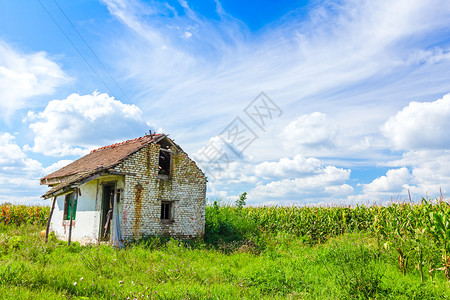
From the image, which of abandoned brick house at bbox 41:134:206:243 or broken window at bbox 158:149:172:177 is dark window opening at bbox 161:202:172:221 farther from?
broken window at bbox 158:149:172:177

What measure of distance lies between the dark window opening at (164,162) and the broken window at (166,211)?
150 centimetres

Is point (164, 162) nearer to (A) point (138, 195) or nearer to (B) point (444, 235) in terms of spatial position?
(A) point (138, 195)

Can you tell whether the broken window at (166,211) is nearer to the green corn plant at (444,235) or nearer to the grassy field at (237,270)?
the grassy field at (237,270)

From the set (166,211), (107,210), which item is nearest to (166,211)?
(166,211)

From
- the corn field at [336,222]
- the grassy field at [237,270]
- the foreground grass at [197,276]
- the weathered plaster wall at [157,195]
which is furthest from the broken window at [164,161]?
the foreground grass at [197,276]

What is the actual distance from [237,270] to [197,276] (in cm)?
200

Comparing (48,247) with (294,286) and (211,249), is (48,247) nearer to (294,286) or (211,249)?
(211,249)

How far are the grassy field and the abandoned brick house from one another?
1130 millimetres

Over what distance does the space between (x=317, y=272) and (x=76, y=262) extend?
7.79 metres

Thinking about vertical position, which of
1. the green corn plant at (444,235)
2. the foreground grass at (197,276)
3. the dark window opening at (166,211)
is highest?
the dark window opening at (166,211)

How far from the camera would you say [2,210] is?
23438 millimetres

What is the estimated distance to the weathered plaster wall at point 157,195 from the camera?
48.1ft

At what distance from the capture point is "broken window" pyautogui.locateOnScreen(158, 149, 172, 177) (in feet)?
54.7

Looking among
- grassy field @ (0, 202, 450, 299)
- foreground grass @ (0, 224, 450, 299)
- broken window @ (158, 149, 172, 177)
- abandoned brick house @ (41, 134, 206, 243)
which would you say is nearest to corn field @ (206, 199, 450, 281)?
grassy field @ (0, 202, 450, 299)
